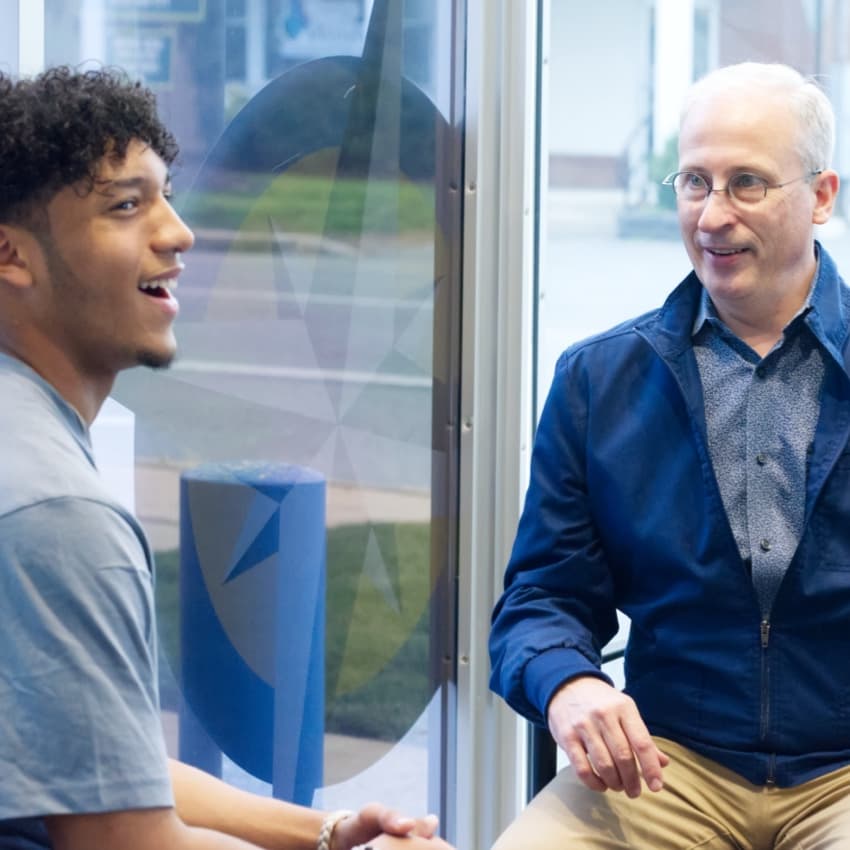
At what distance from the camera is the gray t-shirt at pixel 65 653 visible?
1.31 meters

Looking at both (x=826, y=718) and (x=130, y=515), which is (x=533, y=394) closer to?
(x=826, y=718)

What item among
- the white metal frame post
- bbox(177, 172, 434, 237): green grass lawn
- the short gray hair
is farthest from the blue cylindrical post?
the short gray hair

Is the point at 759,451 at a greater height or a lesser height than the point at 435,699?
greater

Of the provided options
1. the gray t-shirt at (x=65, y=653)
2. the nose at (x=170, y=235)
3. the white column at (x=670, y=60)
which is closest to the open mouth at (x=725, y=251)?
the white column at (x=670, y=60)

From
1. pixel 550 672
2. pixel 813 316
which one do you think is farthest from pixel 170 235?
pixel 813 316

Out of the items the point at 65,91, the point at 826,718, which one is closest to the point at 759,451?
the point at 826,718

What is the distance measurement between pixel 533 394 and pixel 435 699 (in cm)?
62

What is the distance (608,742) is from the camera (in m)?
1.92

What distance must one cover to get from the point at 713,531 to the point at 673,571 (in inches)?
3.4

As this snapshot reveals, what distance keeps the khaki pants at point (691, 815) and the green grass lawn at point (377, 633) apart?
0.61 metres

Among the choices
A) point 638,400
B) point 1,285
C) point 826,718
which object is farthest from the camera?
point 638,400

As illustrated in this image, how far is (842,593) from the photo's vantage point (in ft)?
→ 6.81

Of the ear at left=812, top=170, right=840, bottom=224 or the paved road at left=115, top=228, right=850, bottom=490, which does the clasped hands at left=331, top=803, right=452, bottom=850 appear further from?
the ear at left=812, top=170, right=840, bottom=224

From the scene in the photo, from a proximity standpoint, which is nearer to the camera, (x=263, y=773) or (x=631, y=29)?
(x=263, y=773)
